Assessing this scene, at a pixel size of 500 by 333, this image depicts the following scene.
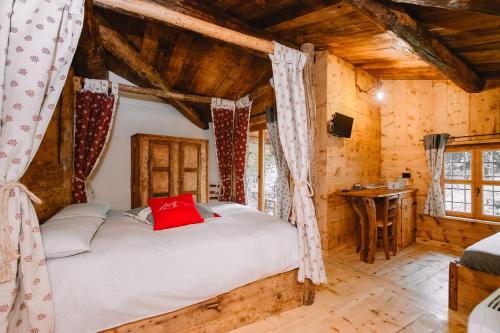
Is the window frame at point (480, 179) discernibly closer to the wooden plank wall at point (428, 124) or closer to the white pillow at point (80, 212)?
the wooden plank wall at point (428, 124)

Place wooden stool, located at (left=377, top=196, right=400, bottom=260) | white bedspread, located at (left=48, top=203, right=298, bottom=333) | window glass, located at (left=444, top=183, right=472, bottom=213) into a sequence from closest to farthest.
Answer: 1. white bedspread, located at (left=48, top=203, right=298, bottom=333)
2. wooden stool, located at (left=377, top=196, right=400, bottom=260)
3. window glass, located at (left=444, top=183, right=472, bottom=213)

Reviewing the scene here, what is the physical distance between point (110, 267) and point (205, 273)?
1.97ft

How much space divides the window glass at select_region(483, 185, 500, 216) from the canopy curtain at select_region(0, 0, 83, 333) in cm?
522

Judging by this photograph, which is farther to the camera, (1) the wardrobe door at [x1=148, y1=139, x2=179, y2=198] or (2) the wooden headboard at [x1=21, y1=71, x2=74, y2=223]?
(1) the wardrobe door at [x1=148, y1=139, x2=179, y2=198]

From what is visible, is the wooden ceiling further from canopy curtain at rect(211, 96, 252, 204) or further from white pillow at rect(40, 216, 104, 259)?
white pillow at rect(40, 216, 104, 259)

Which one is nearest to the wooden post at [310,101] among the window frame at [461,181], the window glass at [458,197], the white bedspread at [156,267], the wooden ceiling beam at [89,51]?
the white bedspread at [156,267]

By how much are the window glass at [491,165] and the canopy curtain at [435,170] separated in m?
0.53

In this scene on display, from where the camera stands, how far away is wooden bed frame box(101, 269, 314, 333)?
162 cm

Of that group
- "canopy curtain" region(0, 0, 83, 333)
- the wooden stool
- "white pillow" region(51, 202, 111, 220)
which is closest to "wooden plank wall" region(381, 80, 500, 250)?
the wooden stool

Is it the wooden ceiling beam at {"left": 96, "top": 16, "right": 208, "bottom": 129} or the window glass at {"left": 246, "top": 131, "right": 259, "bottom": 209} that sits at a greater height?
the wooden ceiling beam at {"left": 96, "top": 16, "right": 208, "bottom": 129}

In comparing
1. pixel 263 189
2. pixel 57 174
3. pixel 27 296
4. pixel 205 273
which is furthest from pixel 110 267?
pixel 263 189

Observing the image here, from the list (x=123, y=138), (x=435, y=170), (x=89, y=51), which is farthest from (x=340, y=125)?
(x=123, y=138)

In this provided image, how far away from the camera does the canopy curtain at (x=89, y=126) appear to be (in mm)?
3289

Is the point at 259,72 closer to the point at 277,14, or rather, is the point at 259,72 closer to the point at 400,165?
the point at 277,14
